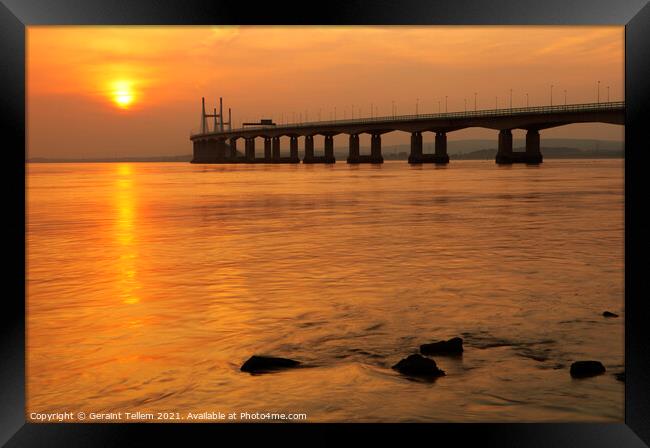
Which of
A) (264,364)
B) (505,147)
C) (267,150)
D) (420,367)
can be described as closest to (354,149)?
(267,150)

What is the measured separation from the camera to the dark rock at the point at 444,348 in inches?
340

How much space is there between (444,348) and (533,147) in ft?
413

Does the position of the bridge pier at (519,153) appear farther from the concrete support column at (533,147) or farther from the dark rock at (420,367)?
the dark rock at (420,367)

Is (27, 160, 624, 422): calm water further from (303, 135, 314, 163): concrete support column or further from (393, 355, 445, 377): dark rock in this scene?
(303, 135, 314, 163): concrete support column

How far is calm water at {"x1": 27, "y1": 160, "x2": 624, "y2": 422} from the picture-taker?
709 cm

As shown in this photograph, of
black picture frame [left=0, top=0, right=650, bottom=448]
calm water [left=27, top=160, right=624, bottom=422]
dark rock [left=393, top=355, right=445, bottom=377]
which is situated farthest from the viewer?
dark rock [left=393, top=355, right=445, bottom=377]

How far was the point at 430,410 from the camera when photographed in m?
6.74

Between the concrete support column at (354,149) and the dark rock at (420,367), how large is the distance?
151278 millimetres

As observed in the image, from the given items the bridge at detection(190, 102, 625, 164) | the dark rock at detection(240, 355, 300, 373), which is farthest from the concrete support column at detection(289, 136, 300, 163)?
the dark rock at detection(240, 355, 300, 373)

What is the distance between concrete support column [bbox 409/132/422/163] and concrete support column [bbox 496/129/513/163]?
18298 millimetres

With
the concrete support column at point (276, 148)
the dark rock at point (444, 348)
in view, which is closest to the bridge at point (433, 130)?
the concrete support column at point (276, 148)

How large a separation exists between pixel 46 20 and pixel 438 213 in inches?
1245

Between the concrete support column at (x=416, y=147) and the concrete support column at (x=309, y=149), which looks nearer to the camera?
the concrete support column at (x=416, y=147)

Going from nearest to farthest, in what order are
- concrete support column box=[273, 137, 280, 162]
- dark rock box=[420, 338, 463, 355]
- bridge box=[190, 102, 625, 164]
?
dark rock box=[420, 338, 463, 355]
bridge box=[190, 102, 625, 164]
concrete support column box=[273, 137, 280, 162]
